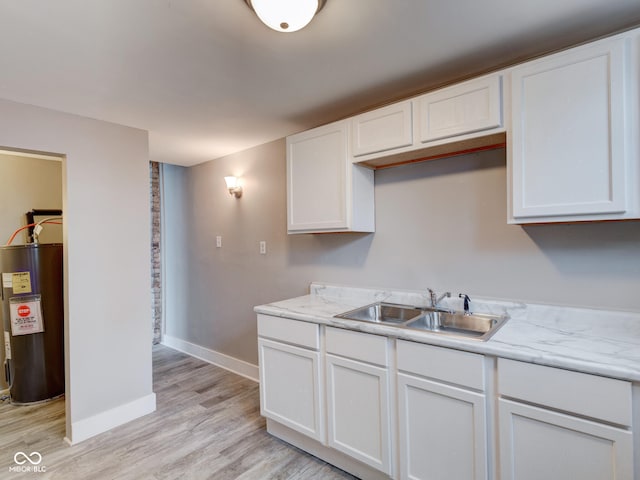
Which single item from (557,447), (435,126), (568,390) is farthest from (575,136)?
(557,447)

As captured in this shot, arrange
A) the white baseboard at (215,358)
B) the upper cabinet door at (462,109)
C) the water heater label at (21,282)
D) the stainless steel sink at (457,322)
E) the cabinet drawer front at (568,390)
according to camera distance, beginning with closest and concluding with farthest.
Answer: the cabinet drawer front at (568,390) < the upper cabinet door at (462,109) < the stainless steel sink at (457,322) < the water heater label at (21,282) < the white baseboard at (215,358)

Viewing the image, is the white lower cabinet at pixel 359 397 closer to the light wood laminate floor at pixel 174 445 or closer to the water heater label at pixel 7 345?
the light wood laminate floor at pixel 174 445

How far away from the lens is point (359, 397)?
5.74 feet

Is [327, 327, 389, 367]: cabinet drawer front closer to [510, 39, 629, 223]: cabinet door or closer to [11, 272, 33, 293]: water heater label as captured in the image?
[510, 39, 629, 223]: cabinet door

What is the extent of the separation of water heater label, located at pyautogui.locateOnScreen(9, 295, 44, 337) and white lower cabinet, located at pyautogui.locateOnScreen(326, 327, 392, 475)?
8.41ft

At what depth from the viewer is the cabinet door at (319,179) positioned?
2145mm

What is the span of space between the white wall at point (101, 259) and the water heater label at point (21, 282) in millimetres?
869

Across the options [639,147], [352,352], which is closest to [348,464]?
[352,352]

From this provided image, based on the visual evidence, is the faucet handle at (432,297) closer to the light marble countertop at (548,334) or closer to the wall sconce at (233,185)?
the light marble countertop at (548,334)

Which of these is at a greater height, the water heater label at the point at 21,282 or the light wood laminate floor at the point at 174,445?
the water heater label at the point at 21,282

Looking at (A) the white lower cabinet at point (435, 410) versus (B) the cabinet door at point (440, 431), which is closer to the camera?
(A) the white lower cabinet at point (435, 410)

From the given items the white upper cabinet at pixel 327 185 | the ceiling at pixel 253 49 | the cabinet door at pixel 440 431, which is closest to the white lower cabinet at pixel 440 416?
the cabinet door at pixel 440 431

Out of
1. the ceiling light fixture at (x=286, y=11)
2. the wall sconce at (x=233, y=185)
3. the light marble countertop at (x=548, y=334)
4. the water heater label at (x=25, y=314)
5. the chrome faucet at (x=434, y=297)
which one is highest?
the ceiling light fixture at (x=286, y=11)

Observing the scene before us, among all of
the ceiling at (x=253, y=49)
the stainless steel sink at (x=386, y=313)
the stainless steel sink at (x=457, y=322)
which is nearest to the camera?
the ceiling at (x=253, y=49)
